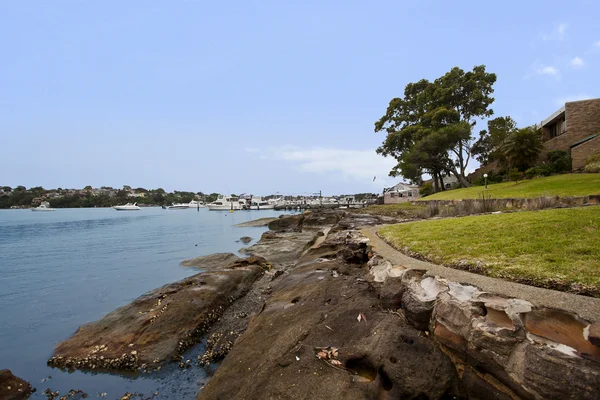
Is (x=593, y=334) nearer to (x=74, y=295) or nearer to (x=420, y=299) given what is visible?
(x=420, y=299)

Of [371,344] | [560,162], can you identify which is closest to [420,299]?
[371,344]

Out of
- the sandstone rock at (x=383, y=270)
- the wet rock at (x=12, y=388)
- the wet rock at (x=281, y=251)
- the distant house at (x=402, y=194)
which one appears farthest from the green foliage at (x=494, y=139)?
the wet rock at (x=12, y=388)

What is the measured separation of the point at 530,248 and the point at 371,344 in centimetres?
406

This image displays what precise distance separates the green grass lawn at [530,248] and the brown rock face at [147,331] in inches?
234

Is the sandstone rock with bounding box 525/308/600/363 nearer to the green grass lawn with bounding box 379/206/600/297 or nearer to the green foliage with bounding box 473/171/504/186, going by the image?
the green grass lawn with bounding box 379/206/600/297

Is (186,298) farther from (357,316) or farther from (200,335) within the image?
(357,316)

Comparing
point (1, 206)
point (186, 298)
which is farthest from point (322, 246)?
point (1, 206)

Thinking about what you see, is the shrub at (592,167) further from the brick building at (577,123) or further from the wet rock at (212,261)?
the wet rock at (212,261)

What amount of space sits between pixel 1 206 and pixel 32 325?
200486 millimetres

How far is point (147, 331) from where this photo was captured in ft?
24.4

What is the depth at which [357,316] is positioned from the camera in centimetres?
536

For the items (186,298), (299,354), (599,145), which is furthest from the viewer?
(599,145)

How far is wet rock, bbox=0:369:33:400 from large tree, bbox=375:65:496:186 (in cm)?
4178

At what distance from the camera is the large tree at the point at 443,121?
40.9 m
